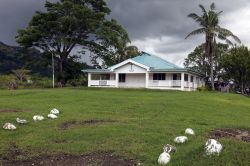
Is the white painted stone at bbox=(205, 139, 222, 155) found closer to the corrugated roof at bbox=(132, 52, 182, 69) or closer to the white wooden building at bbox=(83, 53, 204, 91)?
the white wooden building at bbox=(83, 53, 204, 91)

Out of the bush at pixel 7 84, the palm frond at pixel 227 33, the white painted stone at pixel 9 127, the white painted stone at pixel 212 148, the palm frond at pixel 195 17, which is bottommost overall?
the white painted stone at pixel 9 127

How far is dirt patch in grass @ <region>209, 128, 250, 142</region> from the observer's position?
1414 centimetres

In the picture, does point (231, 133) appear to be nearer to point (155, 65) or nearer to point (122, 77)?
point (155, 65)

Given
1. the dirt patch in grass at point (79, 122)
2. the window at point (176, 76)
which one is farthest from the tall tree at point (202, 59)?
the dirt patch in grass at point (79, 122)

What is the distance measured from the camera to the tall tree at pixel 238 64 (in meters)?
63.3

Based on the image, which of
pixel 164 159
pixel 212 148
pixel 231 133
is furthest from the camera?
pixel 231 133

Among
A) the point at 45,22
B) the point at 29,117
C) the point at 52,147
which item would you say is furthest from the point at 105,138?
the point at 45,22

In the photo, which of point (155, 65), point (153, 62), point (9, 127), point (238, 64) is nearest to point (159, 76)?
point (155, 65)

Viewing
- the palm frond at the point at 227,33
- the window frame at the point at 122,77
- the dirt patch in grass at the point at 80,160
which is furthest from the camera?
the window frame at the point at 122,77

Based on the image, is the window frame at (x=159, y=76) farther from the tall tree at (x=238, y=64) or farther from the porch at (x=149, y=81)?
the tall tree at (x=238, y=64)

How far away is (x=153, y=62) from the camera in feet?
185

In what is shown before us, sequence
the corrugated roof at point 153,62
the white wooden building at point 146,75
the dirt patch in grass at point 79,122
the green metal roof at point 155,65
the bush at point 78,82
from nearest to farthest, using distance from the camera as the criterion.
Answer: the dirt patch in grass at point 79,122 < the green metal roof at point 155,65 < the white wooden building at point 146,75 < the corrugated roof at point 153,62 < the bush at point 78,82

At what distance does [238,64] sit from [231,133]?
51.1 meters

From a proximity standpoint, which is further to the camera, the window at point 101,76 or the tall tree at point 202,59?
the tall tree at point 202,59
